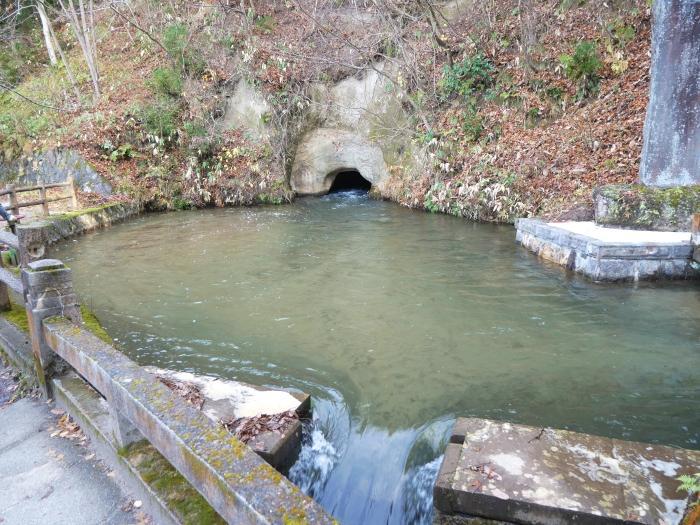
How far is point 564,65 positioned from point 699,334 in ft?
30.0

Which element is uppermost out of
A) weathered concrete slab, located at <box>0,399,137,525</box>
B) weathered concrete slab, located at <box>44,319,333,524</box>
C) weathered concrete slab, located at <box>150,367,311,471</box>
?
weathered concrete slab, located at <box>44,319,333,524</box>

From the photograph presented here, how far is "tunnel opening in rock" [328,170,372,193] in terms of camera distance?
66.0 feet

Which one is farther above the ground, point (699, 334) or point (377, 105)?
point (377, 105)

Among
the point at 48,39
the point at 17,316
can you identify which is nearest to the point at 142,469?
the point at 17,316

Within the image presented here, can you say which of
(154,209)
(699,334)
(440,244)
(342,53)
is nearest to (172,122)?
(154,209)

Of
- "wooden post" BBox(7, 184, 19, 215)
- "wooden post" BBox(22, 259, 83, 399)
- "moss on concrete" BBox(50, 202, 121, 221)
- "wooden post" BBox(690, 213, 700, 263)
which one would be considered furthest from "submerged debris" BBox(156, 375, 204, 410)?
"wooden post" BBox(7, 184, 19, 215)

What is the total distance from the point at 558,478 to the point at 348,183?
18884 mm

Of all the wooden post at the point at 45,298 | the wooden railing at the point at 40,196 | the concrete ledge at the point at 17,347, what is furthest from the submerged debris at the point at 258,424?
the wooden railing at the point at 40,196

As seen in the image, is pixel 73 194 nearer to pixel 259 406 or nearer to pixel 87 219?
pixel 87 219

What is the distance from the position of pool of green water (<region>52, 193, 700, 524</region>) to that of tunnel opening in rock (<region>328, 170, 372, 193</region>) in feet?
30.6


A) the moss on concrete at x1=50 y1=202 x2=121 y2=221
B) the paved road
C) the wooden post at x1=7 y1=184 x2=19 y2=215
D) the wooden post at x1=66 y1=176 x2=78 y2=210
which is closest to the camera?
the paved road

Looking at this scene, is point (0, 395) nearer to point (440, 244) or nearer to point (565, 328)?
point (565, 328)

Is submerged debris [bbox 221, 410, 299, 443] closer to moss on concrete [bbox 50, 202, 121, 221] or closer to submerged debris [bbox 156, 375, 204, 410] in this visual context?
submerged debris [bbox 156, 375, 204, 410]

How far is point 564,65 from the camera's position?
42.2ft
